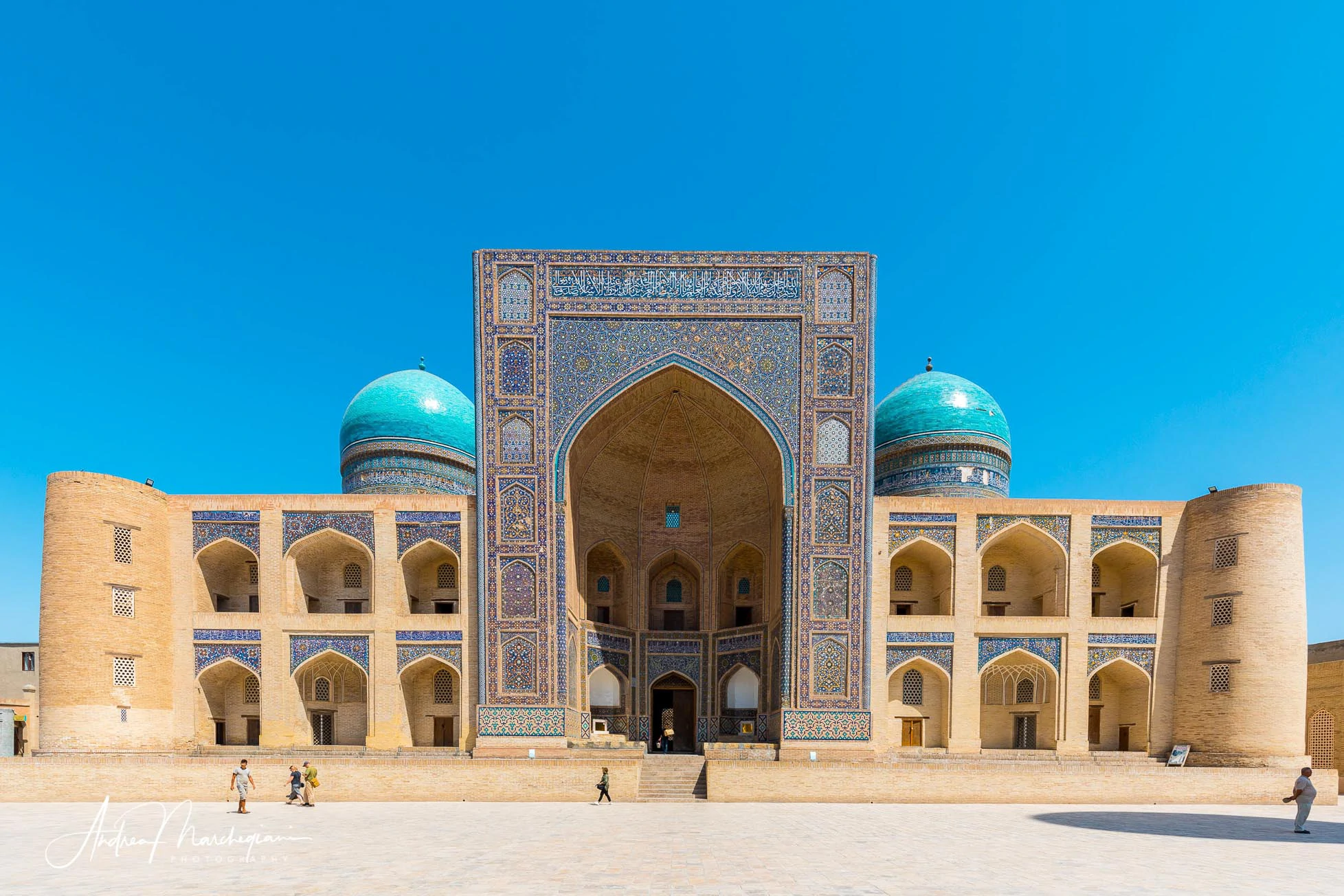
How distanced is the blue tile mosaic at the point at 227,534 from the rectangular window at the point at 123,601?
131 cm

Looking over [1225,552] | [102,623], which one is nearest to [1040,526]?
[1225,552]

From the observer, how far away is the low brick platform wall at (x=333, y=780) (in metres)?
11.7

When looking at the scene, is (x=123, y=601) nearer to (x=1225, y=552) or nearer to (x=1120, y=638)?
(x=1120, y=638)

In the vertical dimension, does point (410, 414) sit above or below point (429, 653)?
above

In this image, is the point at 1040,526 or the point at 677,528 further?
the point at 677,528

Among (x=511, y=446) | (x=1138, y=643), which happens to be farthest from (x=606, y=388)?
(x=1138, y=643)

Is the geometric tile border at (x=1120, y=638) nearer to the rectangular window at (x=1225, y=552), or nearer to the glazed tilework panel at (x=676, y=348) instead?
the rectangular window at (x=1225, y=552)

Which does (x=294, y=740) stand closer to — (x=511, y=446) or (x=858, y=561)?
(x=511, y=446)

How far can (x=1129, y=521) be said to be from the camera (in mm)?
15961

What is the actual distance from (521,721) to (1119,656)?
11.4m

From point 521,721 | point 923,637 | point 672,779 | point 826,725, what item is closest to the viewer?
point 672,779

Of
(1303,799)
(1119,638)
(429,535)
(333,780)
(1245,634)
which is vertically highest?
(429,535)

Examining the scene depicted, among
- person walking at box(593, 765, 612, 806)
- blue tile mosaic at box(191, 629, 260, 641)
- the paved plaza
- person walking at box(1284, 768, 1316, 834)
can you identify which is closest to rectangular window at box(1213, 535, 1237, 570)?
the paved plaza

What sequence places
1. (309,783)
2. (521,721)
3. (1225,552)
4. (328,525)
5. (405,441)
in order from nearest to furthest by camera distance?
(309,783)
(521,721)
(1225,552)
(328,525)
(405,441)
